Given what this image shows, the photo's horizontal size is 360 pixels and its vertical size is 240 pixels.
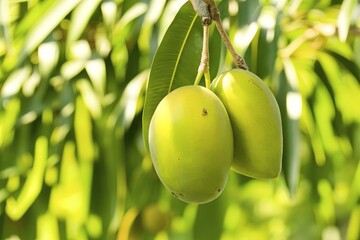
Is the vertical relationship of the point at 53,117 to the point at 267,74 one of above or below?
below

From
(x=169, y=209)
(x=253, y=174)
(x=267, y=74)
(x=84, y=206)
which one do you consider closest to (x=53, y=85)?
(x=84, y=206)

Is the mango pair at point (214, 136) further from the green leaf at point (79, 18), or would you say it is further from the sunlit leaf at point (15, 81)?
the sunlit leaf at point (15, 81)

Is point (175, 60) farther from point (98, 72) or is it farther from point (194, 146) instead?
point (98, 72)

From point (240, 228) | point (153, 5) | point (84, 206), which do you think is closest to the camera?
point (153, 5)

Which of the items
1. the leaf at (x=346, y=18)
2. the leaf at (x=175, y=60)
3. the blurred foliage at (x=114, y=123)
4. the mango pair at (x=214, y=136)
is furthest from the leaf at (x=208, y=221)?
the mango pair at (x=214, y=136)

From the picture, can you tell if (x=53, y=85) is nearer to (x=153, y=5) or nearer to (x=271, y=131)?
(x=153, y=5)
